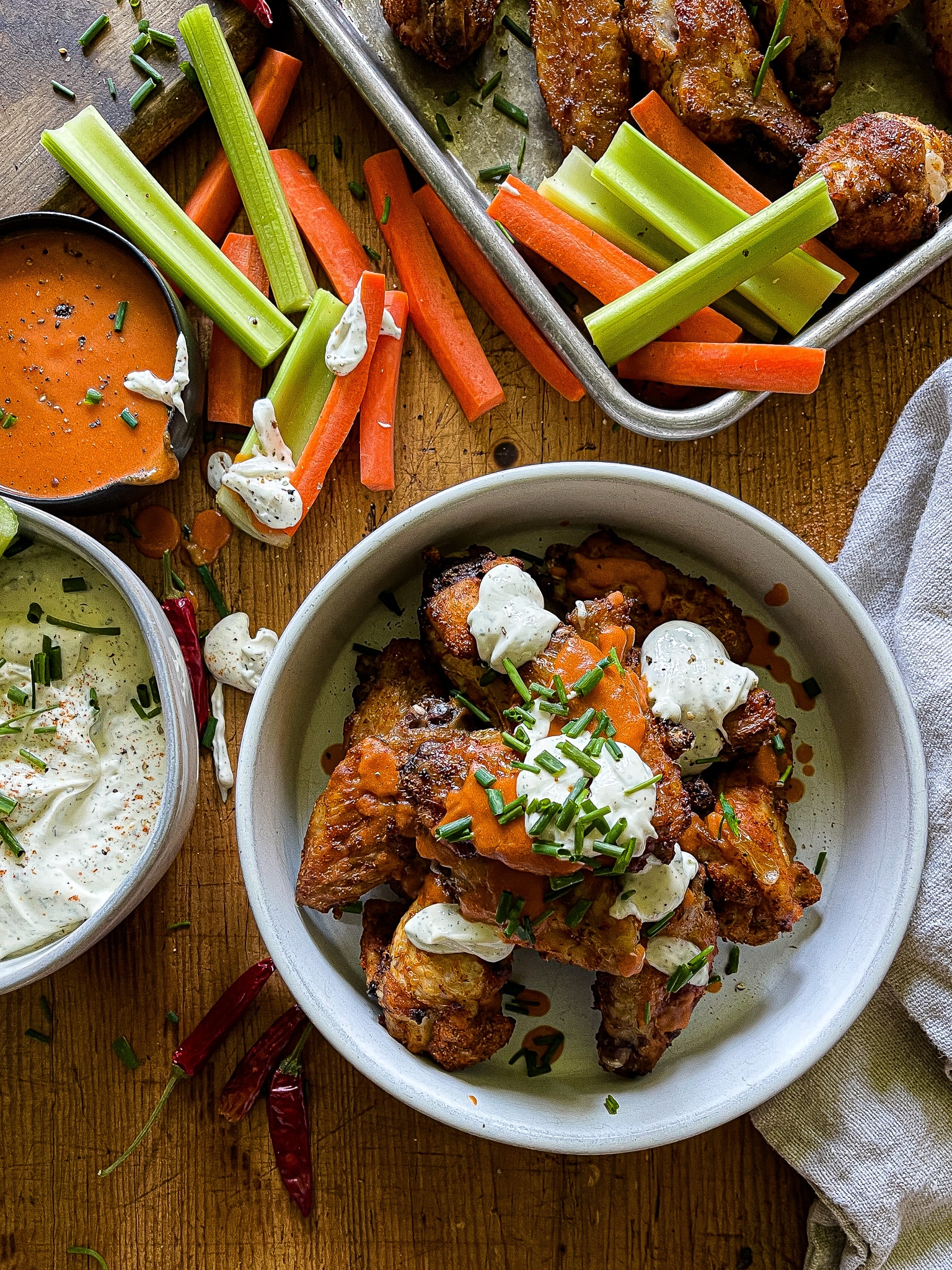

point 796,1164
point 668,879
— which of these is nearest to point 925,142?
point 668,879

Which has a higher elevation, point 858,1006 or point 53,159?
point 53,159

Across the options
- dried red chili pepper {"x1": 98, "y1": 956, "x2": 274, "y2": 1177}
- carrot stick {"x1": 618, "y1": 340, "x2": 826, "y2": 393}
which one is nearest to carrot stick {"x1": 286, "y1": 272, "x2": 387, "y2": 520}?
carrot stick {"x1": 618, "y1": 340, "x2": 826, "y2": 393}

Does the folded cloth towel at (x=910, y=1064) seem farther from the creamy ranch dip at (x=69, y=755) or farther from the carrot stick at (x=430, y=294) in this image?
the creamy ranch dip at (x=69, y=755)

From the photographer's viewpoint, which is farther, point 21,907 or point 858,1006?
point 21,907

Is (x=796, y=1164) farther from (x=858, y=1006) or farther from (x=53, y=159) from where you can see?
(x=53, y=159)

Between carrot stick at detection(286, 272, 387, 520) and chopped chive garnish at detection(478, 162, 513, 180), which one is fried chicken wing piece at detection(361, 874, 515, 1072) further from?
chopped chive garnish at detection(478, 162, 513, 180)

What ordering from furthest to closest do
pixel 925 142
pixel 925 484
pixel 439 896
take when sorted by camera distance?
pixel 925 484
pixel 925 142
pixel 439 896

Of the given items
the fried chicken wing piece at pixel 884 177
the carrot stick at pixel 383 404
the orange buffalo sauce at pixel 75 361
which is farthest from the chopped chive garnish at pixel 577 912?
the fried chicken wing piece at pixel 884 177
